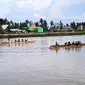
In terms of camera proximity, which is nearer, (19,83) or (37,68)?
(19,83)

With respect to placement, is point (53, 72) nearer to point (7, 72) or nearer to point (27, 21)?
point (7, 72)

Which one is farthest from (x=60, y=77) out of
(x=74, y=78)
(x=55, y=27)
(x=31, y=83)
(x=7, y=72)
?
(x=55, y=27)

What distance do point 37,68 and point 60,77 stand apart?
5656 mm

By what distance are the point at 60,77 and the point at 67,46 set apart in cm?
2935

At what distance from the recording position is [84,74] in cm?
2775

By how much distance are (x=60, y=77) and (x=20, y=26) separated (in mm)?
154867

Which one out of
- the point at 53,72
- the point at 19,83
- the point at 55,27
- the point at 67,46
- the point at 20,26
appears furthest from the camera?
the point at 55,27

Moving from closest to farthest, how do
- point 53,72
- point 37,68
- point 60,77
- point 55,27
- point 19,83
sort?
point 19,83 < point 60,77 < point 53,72 < point 37,68 < point 55,27

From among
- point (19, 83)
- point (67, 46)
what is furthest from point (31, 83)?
point (67, 46)

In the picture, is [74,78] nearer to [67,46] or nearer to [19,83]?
[19,83]

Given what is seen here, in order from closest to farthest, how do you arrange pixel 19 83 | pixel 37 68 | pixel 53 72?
pixel 19 83 < pixel 53 72 < pixel 37 68

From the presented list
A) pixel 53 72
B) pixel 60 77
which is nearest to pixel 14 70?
pixel 53 72

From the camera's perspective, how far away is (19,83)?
2461cm

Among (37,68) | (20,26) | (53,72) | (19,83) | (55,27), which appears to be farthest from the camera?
(55,27)
